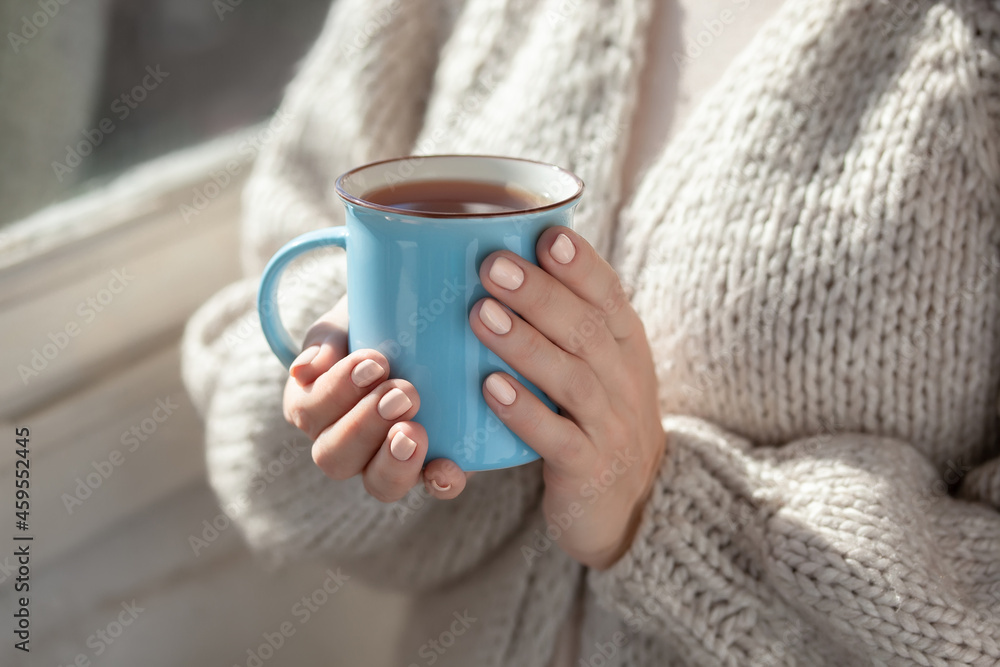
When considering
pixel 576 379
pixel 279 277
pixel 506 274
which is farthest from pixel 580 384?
pixel 279 277

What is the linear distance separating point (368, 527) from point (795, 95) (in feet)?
1.77

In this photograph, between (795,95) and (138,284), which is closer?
(795,95)

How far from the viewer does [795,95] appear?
2.08 ft

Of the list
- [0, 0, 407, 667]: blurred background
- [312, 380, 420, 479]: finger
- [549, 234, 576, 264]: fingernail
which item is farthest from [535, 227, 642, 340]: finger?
[0, 0, 407, 667]: blurred background

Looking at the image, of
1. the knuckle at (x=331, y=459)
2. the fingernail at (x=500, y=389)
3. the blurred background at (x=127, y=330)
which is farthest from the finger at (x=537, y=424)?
the blurred background at (x=127, y=330)

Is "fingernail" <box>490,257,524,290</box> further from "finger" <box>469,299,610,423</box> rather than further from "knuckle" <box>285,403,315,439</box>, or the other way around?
"knuckle" <box>285,403,315,439</box>

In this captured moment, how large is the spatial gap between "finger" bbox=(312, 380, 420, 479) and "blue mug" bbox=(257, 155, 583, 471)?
0.01m

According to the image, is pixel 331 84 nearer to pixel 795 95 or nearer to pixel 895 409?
pixel 795 95

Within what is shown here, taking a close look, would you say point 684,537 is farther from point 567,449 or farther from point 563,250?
point 563,250

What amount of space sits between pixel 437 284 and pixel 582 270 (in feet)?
0.28

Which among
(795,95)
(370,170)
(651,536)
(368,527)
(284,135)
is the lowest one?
(368,527)

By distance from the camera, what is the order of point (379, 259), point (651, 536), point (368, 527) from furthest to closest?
point (368, 527)
point (651, 536)
point (379, 259)

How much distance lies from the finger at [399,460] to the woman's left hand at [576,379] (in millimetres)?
49

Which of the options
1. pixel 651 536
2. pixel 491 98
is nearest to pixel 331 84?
pixel 491 98
